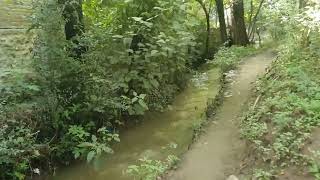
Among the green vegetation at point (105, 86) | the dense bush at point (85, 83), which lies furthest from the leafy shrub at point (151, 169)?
the dense bush at point (85, 83)

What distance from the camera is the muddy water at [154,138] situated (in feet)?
22.3

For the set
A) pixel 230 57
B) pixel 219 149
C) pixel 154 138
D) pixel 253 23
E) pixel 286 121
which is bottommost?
pixel 154 138

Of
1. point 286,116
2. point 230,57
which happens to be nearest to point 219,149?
point 286,116

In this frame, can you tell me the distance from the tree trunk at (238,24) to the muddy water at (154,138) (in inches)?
188

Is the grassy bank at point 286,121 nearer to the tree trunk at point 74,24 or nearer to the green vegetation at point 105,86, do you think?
the green vegetation at point 105,86

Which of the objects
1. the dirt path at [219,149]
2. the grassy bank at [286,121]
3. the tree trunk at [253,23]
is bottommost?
the dirt path at [219,149]

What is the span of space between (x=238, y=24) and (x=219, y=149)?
9.47 metres

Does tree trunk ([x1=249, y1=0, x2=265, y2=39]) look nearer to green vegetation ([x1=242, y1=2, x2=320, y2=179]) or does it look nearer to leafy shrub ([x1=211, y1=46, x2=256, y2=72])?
leafy shrub ([x1=211, y1=46, x2=256, y2=72])

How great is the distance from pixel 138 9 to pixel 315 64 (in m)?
3.72

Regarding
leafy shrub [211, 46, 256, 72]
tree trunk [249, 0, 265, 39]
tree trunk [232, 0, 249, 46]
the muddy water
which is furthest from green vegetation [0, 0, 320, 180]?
tree trunk [249, 0, 265, 39]

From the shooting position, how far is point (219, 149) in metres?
6.55

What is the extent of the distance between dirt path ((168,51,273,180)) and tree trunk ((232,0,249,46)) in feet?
21.2

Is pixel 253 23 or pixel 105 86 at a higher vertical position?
pixel 253 23

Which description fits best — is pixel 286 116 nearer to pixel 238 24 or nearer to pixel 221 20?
pixel 221 20
